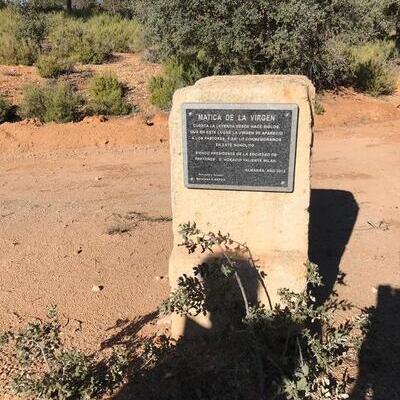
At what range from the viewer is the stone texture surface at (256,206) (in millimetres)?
3543

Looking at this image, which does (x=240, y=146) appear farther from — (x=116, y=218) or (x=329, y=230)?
(x=116, y=218)

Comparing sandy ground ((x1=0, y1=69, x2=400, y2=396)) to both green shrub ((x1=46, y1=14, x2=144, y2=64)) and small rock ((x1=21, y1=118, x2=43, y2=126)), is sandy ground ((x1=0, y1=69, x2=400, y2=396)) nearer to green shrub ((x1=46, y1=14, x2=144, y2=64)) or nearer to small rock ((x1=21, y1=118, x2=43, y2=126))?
small rock ((x1=21, y1=118, x2=43, y2=126))

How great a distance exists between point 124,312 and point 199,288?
113 cm

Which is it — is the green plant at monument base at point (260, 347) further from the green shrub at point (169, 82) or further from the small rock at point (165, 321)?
the green shrub at point (169, 82)

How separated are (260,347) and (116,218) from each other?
354cm

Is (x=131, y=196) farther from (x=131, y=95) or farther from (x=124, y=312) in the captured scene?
(x=131, y=95)

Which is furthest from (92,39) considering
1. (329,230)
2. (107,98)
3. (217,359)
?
(217,359)

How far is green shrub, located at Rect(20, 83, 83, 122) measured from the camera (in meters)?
10.9

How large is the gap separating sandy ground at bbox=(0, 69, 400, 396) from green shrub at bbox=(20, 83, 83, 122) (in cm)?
65

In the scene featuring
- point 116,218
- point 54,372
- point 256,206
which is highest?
point 256,206

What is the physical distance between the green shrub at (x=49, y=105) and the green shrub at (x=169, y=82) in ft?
6.10

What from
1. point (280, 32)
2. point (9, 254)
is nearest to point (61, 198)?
point (9, 254)

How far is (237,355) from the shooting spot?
337 centimetres

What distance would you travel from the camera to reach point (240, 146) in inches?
147
